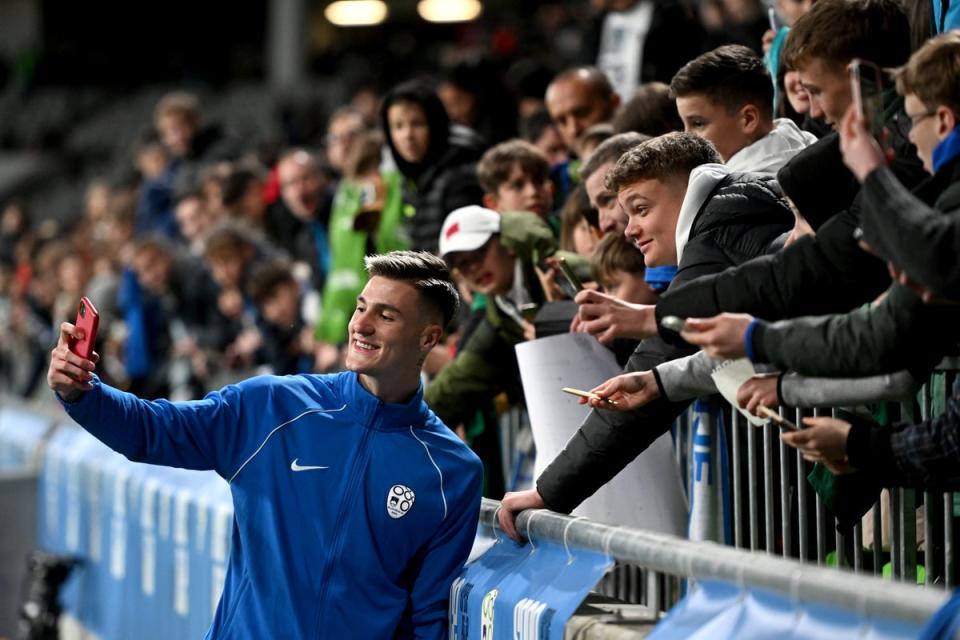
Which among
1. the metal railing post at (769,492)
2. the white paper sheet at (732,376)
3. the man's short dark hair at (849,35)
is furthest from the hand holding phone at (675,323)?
the metal railing post at (769,492)

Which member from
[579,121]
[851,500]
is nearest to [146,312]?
[579,121]

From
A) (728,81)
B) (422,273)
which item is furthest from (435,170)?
(728,81)

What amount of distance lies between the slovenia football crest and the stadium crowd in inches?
12.0

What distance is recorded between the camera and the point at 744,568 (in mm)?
3162

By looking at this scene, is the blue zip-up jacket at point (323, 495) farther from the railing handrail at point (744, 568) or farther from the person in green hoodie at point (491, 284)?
the person in green hoodie at point (491, 284)

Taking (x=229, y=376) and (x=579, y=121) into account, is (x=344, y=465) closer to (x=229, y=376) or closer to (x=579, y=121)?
(x=579, y=121)

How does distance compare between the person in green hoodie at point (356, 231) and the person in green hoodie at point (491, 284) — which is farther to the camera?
the person in green hoodie at point (356, 231)

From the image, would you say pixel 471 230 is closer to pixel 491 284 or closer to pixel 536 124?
pixel 491 284

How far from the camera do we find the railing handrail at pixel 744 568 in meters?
2.74

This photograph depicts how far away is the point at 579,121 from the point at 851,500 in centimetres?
370

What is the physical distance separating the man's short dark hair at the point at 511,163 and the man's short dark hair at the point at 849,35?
108 inches

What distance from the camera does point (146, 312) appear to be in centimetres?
1186

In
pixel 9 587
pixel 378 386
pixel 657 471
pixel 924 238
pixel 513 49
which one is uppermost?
pixel 513 49

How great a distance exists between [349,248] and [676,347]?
414cm
